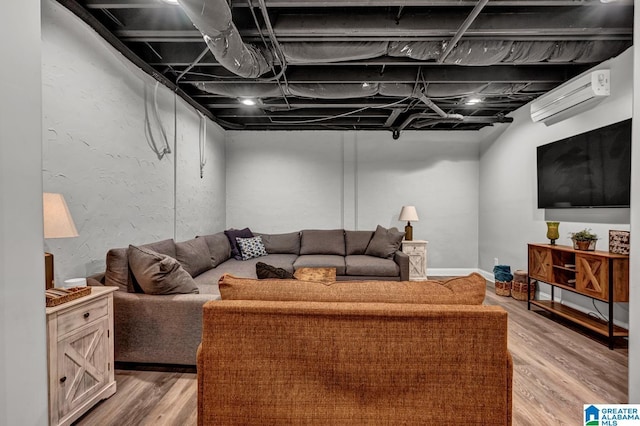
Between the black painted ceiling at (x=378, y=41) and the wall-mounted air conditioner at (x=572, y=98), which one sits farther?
the wall-mounted air conditioner at (x=572, y=98)

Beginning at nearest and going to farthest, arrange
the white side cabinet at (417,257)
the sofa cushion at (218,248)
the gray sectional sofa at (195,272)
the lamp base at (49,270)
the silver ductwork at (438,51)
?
the lamp base at (49,270)
the gray sectional sofa at (195,272)
the silver ductwork at (438,51)
the sofa cushion at (218,248)
the white side cabinet at (417,257)

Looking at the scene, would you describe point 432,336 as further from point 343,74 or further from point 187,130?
point 187,130

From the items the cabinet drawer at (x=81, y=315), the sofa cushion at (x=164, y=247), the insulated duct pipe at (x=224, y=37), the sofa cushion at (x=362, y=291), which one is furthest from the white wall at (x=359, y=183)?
the sofa cushion at (x=362, y=291)

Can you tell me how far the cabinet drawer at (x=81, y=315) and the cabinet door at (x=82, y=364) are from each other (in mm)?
36

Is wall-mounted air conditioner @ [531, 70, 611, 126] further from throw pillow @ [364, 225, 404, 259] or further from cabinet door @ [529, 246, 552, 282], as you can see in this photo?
throw pillow @ [364, 225, 404, 259]

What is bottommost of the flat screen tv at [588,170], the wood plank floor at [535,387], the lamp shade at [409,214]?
the wood plank floor at [535,387]

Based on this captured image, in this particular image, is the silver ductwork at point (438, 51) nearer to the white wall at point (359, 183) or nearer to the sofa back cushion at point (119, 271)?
the sofa back cushion at point (119, 271)

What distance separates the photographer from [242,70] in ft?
9.03

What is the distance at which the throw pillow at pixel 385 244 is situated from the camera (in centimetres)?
443

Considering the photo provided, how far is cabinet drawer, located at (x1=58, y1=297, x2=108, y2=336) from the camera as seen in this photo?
1.67 meters

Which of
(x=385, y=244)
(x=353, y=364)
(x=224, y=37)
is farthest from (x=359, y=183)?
(x=353, y=364)

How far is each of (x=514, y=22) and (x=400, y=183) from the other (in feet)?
11.0

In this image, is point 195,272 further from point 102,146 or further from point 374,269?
point 374,269

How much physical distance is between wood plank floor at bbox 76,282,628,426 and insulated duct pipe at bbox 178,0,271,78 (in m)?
2.32
